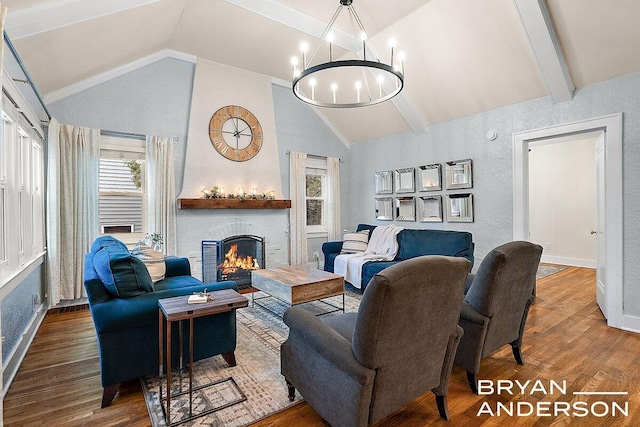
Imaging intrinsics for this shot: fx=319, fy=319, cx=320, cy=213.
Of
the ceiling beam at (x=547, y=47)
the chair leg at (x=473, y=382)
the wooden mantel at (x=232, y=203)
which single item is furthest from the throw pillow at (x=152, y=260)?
the ceiling beam at (x=547, y=47)

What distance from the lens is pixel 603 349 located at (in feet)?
9.05

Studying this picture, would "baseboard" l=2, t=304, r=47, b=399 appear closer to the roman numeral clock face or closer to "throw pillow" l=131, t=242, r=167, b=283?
"throw pillow" l=131, t=242, r=167, b=283

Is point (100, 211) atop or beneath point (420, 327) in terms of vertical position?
atop

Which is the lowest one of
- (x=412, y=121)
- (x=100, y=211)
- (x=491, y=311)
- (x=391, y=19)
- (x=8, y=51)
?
(x=491, y=311)

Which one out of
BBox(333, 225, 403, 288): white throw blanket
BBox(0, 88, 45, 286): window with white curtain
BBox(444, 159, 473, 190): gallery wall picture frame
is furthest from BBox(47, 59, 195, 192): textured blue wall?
BBox(444, 159, 473, 190): gallery wall picture frame

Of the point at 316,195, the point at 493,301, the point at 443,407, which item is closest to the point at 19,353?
the point at 443,407

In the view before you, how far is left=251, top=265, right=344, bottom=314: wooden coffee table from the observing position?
315cm

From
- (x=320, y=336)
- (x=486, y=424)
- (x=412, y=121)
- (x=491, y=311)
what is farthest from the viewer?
(x=412, y=121)

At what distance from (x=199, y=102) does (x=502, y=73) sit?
13.6 ft

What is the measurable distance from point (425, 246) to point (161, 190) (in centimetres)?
376

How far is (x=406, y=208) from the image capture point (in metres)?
5.54

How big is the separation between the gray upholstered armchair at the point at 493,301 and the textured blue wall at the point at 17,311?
10.5 feet

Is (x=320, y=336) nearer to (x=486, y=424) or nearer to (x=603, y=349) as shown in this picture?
(x=486, y=424)

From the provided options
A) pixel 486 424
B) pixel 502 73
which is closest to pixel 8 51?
pixel 486 424
